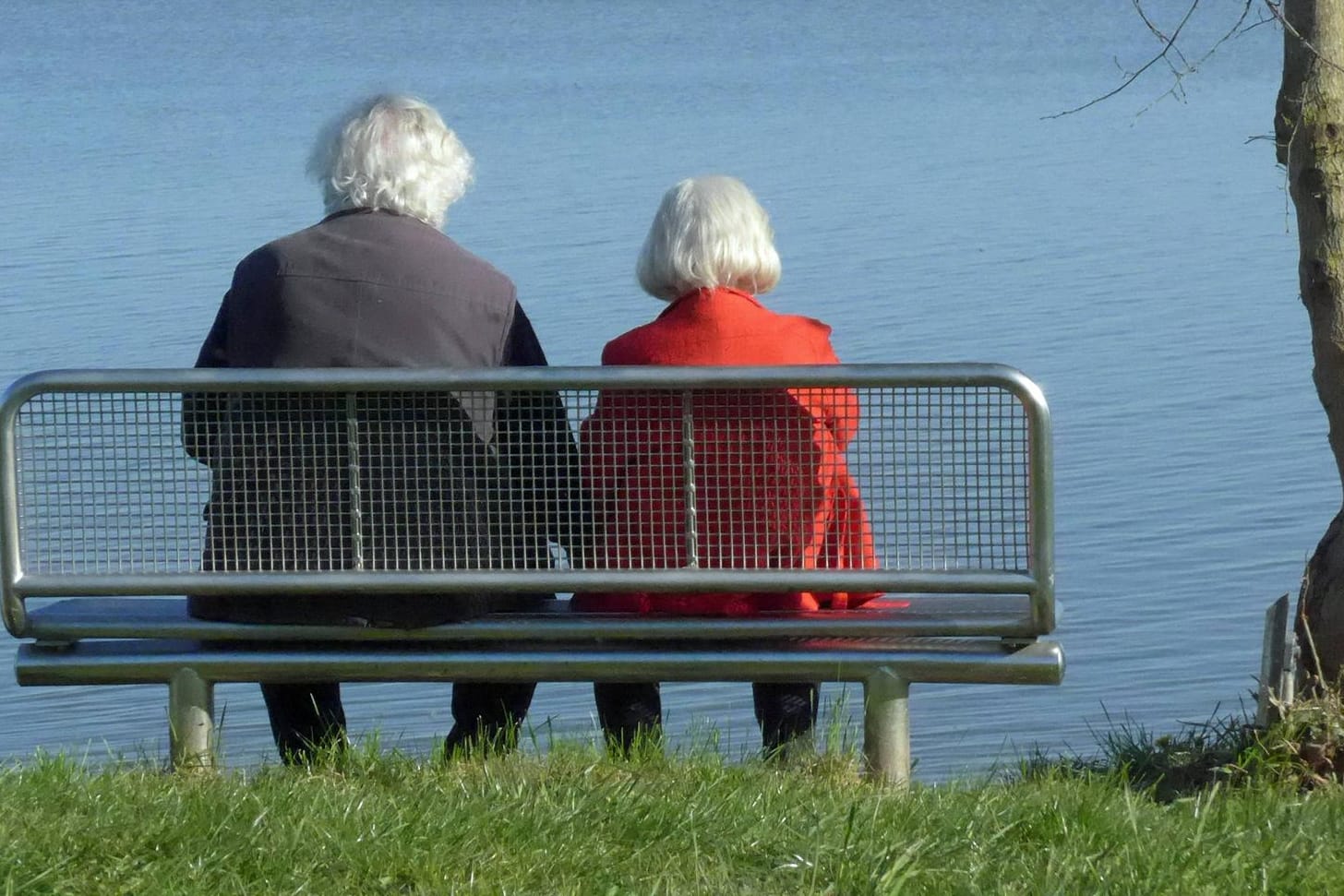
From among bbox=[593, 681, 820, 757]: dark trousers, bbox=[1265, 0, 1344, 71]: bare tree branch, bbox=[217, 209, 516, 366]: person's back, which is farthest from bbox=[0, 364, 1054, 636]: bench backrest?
bbox=[1265, 0, 1344, 71]: bare tree branch

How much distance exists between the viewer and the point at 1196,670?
7.04 m

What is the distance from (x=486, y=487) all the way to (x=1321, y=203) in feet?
6.71

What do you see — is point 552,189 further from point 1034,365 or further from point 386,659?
point 386,659

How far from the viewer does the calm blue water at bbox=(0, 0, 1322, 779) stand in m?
7.22

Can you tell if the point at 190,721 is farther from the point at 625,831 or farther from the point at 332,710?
the point at 625,831

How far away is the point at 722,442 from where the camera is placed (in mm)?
4250

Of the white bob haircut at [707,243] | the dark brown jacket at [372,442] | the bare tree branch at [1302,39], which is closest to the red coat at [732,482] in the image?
the dark brown jacket at [372,442]

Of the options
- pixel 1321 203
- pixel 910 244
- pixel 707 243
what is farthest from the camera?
pixel 910 244

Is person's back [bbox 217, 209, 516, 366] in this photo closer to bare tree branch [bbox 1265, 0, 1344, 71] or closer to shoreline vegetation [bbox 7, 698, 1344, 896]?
shoreline vegetation [bbox 7, 698, 1344, 896]

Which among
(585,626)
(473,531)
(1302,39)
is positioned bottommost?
(585,626)

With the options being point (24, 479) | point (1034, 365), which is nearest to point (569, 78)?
point (1034, 365)

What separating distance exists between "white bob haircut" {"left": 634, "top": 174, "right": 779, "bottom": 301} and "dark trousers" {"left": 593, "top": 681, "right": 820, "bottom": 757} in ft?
2.98

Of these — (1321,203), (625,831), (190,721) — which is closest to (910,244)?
(1321,203)

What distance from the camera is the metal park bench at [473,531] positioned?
13.7 feet
